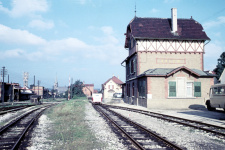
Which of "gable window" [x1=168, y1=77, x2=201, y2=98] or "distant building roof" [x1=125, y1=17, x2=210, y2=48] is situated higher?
"distant building roof" [x1=125, y1=17, x2=210, y2=48]

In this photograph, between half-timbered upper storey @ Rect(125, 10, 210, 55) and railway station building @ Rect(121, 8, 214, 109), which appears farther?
half-timbered upper storey @ Rect(125, 10, 210, 55)

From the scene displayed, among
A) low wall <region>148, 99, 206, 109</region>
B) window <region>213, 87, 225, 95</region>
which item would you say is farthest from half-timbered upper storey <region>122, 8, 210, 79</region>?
window <region>213, 87, 225, 95</region>

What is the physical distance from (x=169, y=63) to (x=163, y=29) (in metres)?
4.64

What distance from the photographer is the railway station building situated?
22062mm

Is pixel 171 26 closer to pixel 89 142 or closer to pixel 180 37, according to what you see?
pixel 180 37

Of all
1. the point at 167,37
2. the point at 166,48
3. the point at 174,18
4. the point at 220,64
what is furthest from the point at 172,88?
the point at 220,64

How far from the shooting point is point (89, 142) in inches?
281

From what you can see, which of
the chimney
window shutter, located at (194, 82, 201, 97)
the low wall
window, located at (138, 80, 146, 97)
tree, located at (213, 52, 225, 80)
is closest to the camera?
the low wall

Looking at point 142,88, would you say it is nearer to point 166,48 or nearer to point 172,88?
point 172,88

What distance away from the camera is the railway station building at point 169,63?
22.1m

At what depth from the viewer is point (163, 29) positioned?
27.3m

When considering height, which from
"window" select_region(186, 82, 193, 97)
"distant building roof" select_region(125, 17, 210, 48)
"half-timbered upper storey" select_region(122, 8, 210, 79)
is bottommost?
"window" select_region(186, 82, 193, 97)

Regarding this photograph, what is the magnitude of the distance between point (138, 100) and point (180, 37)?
30.5 ft

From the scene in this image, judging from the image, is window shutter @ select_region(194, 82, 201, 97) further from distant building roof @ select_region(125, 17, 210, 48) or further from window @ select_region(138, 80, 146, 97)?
distant building roof @ select_region(125, 17, 210, 48)
